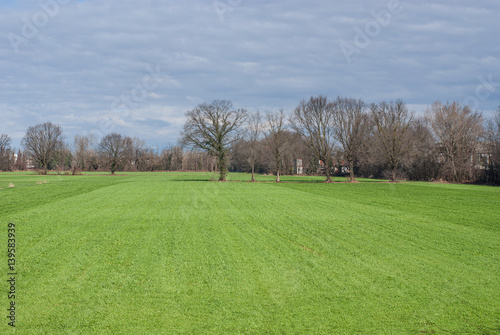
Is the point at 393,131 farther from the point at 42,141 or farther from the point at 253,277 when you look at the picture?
the point at 42,141

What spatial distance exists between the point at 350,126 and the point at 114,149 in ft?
188

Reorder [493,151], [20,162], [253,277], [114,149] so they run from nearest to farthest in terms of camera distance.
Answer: [253,277], [493,151], [114,149], [20,162]

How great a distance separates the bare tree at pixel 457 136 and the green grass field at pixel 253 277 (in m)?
46.3

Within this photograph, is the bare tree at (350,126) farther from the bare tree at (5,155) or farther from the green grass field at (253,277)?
the bare tree at (5,155)

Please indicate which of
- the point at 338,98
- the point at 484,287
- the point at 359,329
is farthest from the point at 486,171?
the point at 359,329

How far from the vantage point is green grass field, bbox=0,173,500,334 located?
577 centimetres

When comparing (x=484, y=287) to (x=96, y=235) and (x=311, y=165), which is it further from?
(x=311, y=165)

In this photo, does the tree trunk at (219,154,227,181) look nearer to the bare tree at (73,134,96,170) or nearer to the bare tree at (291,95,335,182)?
the bare tree at (291,95,335,182)

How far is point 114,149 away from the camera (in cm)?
8806

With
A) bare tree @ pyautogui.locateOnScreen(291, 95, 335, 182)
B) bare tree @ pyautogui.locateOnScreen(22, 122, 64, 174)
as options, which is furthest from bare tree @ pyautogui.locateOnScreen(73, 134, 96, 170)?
bare tree @ pyautogui.locateOnScreen(291, 95, 335, 182)

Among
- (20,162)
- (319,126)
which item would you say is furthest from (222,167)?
(20,162)

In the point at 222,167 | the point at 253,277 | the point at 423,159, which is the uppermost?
the point at 423,159

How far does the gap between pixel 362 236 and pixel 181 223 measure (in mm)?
6811

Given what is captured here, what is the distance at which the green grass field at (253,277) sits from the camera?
227 inches
